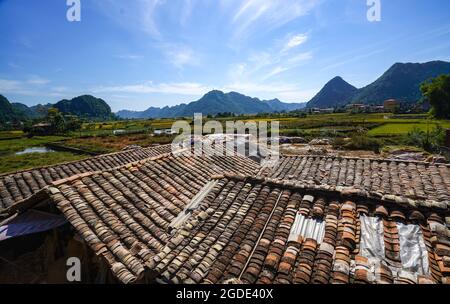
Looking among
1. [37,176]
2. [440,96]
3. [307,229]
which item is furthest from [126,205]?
[440,96]

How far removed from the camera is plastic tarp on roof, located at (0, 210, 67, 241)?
523 cm

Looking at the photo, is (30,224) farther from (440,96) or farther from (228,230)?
(440,96)

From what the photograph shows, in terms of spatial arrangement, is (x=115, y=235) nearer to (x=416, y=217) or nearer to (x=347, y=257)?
(x=347, y=257)

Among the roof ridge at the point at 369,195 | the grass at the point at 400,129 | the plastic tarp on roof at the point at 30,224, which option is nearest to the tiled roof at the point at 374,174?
the roof ridge at the point at 369,195

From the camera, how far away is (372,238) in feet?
11.4

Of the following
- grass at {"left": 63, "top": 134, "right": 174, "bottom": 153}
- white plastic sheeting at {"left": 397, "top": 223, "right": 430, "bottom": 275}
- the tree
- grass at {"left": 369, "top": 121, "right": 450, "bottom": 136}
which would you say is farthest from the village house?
the tree

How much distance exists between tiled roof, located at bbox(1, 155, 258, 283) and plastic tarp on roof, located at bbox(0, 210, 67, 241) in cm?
26

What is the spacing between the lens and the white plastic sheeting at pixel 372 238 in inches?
127

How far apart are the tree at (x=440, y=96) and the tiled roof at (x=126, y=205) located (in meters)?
55.4

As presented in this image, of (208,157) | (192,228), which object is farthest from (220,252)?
(208,157)

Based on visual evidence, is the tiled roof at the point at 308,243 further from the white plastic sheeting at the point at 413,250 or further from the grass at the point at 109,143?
the grass at the point at 109,143

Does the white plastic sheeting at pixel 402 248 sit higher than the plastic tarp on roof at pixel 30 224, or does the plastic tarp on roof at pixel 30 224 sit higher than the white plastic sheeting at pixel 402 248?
the white plastic sheeting at pixel 402 248

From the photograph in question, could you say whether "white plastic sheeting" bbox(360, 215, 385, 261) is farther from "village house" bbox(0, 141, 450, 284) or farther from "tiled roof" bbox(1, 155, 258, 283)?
"tiled roof" bbox(1, 155, 258, 283)
